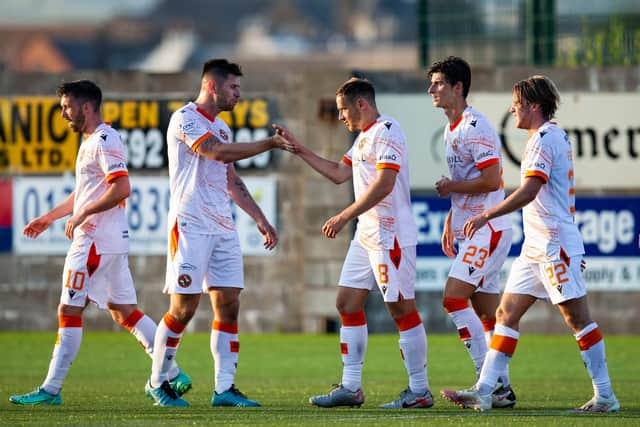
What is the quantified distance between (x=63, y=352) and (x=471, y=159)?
A: 11.0 feet

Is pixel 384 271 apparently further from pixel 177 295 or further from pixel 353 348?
pixel 177 295

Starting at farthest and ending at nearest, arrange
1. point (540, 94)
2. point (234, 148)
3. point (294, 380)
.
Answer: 1. point (294, 380)
2. point (234, 148)
3. point (540, 94)

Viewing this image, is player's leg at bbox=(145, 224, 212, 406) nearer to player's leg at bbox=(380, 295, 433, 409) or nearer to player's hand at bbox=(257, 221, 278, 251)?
player's hand at bbox=(257, 221, 278, 251)

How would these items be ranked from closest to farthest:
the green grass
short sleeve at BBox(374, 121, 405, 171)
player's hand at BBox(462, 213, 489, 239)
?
1. the green grass
2. player's hand at BBox(462, 213, 489, 239)
3. short sleeve at BBox(374, 121, 405, 171)

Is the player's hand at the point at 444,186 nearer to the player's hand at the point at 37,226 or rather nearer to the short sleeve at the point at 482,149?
the short sleeve at the point at 482,149

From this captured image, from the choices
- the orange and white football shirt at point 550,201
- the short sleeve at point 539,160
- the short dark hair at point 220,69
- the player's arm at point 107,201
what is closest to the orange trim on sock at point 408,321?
the orange and white football shirt at point 550,201

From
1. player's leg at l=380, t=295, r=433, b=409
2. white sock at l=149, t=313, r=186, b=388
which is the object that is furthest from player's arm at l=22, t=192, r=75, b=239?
player's leg at l=380, t=295, r=433, b=409

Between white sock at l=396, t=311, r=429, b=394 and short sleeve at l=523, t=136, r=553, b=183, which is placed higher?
short sleeve at l=523, t=136, r=553, b=183

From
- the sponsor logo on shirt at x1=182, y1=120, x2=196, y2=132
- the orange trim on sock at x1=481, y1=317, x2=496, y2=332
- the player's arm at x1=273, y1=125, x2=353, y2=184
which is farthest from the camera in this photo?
the orange trim on sock at x1=481, y1=317, x2=496, y2=332

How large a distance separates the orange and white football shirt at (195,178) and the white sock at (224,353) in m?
0.71

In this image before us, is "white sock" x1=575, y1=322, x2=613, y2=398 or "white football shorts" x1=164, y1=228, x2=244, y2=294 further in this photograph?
Result: "white football shorts" x1=164, y1=228, x2=244, y2=294

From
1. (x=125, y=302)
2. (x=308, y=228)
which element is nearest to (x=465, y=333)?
(x=125, y=302)

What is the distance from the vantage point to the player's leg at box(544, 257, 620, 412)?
417 inches

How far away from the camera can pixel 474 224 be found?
10.6 meters
